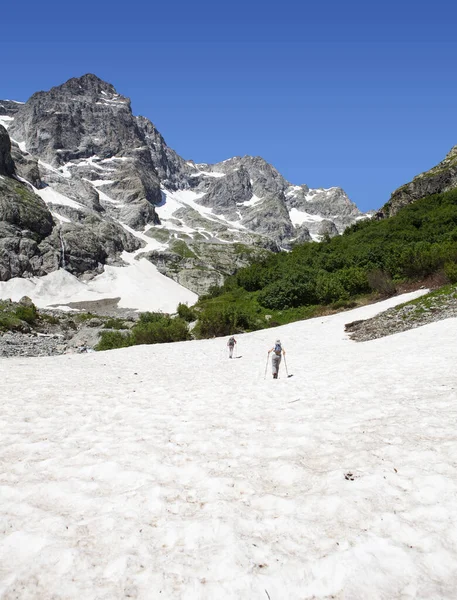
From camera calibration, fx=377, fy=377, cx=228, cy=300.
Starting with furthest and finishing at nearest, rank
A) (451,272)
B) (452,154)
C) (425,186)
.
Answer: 1. (452,154)
2. (425,186)
3. (451,272)

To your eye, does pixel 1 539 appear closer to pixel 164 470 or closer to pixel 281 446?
pixel 164 470

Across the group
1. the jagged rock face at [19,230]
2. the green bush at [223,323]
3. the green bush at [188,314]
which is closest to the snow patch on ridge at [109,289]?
the jagged rock face at [19,230]

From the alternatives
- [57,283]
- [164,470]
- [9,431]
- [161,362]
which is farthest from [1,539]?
[57,283]

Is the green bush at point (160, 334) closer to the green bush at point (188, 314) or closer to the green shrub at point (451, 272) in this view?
the green bush at point (188, 314)

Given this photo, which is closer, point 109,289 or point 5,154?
point 109,289

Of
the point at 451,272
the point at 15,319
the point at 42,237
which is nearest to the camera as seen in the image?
the point at 451,272

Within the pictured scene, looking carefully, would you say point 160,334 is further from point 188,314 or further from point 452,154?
point 452,154

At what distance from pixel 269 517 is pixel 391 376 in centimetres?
933

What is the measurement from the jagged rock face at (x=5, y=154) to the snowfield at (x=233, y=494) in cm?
18173

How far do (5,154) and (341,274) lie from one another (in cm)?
16992

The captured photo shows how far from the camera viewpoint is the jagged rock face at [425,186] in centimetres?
7012

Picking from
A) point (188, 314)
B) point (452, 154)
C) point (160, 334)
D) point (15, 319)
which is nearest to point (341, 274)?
point (188, 314)

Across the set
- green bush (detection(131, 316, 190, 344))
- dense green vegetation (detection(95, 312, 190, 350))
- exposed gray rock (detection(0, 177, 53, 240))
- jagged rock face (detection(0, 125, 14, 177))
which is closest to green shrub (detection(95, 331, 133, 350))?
dense green vegetation (detection(95, 312, 190, 350))

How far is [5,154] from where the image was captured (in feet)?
524
